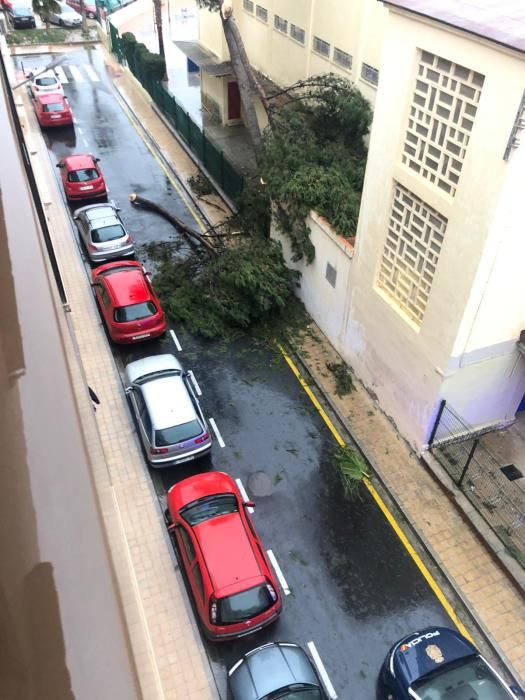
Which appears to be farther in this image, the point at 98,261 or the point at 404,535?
the point at 98,261

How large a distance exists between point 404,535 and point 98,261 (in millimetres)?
12526

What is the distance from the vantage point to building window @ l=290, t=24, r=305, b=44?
19.9m

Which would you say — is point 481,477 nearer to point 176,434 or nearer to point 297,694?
point 297,694

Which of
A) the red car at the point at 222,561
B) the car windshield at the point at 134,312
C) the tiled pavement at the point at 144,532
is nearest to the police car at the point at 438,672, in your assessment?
the red car at the point at 222,561

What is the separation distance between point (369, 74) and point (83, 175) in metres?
11.1

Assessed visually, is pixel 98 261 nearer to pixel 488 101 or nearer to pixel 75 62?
pixel 488 101

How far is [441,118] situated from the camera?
1048 cm

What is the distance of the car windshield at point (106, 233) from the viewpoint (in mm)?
18562

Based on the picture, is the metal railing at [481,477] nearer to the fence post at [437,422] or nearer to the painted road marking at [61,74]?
the fence post at [437,422]

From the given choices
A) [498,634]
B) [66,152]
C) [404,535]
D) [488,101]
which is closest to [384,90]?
[488,101]

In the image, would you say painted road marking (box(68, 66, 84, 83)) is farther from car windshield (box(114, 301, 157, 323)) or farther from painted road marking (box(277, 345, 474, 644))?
painted road marking (box(277, 345, 474, 644))

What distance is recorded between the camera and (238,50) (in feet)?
63.5

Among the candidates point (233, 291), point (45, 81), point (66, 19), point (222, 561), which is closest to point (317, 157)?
point (233, 291)

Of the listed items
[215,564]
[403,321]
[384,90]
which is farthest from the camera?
[403,321]
